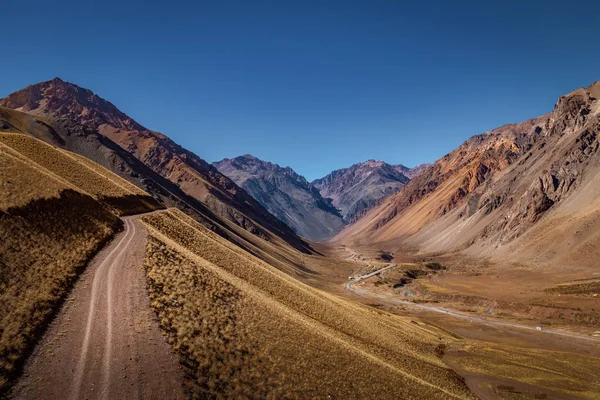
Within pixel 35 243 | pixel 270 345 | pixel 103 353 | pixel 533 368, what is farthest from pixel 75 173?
pixel 533 368

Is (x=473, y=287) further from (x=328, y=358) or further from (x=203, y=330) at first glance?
(x=203, y=330)

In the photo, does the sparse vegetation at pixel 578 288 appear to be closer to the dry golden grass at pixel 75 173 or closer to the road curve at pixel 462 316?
the road curve at pixel 462 316

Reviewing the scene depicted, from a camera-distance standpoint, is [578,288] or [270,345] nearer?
[270,345]

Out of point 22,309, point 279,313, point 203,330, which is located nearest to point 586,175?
point 279,313

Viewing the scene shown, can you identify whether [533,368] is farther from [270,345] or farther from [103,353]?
[103,353]

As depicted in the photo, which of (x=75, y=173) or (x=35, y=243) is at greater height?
(x=75, y=173)

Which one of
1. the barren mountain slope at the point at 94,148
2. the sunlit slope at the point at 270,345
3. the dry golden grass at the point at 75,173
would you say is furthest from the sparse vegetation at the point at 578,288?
the dry golden grass at the point at 75,173


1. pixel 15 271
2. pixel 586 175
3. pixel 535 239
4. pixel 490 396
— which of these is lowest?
pixel 490 396
